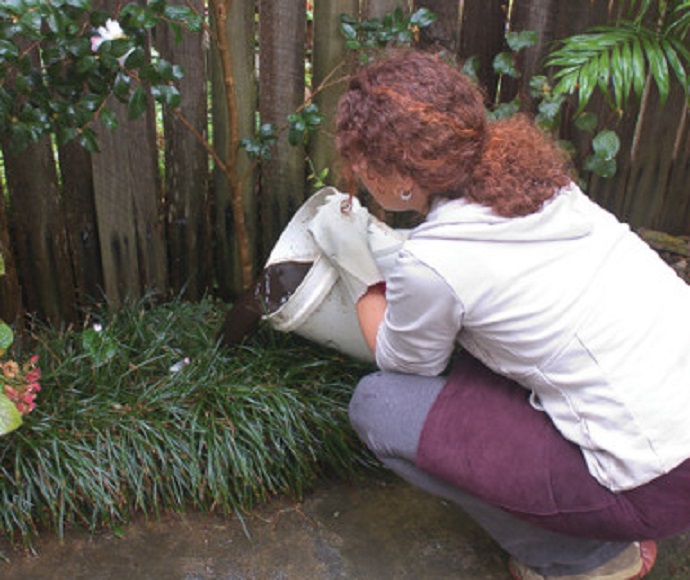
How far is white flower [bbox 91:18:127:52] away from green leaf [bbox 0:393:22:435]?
906mm

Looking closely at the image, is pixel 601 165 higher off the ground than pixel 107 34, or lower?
lower

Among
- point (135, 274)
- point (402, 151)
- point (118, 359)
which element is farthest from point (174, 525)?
point (402, 151)

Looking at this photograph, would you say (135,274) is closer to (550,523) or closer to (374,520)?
(374,520)

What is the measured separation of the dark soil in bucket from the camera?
2.22 meters

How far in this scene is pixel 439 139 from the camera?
1.65 meters

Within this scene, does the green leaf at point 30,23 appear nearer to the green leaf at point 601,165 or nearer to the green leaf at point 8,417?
the green leaf at point 8,417

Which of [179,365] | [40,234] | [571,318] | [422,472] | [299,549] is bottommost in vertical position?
[299,549]

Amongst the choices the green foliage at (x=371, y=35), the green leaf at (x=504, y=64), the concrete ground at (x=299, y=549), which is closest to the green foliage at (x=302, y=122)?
the green foliage at (x=371, y=35)

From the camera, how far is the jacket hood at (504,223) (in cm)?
163

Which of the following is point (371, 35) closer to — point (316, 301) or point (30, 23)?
point (316, 301)

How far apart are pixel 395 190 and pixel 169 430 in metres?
0.95

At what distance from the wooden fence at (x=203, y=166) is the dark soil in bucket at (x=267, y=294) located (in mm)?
394

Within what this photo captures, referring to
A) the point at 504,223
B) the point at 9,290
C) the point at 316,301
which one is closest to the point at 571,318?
the point at 504,223

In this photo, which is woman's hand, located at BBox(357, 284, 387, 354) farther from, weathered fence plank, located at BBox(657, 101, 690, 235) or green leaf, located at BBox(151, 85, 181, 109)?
weathered fence plank, located at BBox(657, 101, 690, 235)
